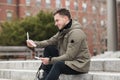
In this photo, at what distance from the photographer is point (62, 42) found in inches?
242

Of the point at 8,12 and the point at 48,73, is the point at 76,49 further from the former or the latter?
the point at 8,12

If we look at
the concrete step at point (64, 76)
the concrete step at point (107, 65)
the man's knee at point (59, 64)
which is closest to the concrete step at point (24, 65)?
the concrete step at point (64, 76)

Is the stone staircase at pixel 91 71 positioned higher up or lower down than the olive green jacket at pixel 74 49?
lower down

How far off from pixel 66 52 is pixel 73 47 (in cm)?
13

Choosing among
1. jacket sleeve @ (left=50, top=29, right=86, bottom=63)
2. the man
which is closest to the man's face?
the man

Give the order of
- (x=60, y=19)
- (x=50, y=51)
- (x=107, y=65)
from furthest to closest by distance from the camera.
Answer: (x=107, y=65) < (x=50, y=51) < (x=60, y=19)

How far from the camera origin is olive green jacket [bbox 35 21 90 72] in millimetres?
5758

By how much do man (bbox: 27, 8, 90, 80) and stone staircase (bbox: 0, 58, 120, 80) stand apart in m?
0.34

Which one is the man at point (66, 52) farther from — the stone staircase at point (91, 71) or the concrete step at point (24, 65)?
the concrete step at point (24, 65)

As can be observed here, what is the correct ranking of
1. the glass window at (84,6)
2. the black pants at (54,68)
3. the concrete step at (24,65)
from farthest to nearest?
the glass window at (84,6), the concrete step at (24,65), the black pants at (54,68)

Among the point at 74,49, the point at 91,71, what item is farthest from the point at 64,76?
the point at 91,71

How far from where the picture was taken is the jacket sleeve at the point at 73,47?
18.8 feet

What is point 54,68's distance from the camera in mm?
5688

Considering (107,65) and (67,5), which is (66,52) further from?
(67,5)
